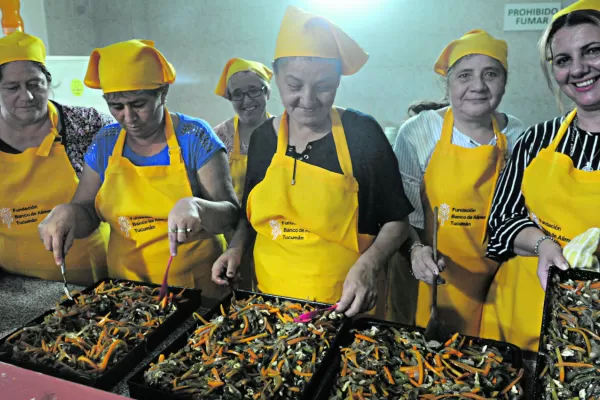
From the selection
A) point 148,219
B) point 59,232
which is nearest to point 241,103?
point 148,219

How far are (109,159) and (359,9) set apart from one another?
3.26ft

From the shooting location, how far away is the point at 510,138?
156 cm

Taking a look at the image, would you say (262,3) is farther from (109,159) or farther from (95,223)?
(95,223)

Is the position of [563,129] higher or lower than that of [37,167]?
higher

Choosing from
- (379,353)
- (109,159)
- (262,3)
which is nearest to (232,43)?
(262,3)

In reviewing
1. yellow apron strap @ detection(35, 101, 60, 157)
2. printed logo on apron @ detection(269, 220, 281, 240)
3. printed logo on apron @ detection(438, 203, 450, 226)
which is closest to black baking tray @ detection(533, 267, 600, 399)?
printed logo on apron @ detection(438, 203, 450, 226)

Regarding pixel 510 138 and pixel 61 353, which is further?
pixel 510 138

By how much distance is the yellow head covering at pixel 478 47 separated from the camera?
1382mm

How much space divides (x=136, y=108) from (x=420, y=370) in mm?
1132

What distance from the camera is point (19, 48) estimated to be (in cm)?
154

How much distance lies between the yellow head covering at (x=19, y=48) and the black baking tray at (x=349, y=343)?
4.77ft

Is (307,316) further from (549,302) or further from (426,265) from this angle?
(549,302)

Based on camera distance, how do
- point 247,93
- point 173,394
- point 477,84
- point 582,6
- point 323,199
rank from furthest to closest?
1. point 247,93
2. point 477,84
3. point 323,199
4. point 582,6
5. point 173,394

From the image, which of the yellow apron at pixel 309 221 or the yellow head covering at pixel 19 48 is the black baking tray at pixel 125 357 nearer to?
the yellow apron at pixel 309 221
